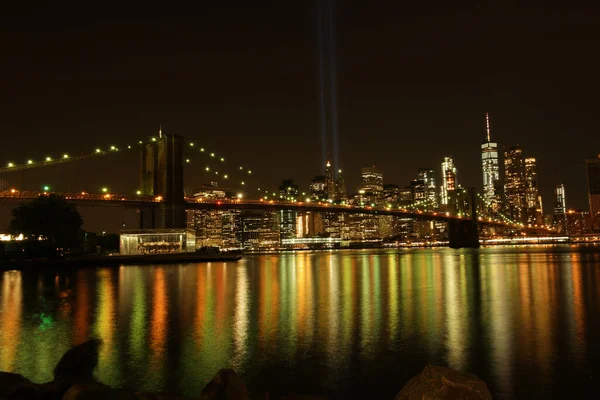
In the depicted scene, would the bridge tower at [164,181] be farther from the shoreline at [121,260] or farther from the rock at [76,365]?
the rock at [76,365]

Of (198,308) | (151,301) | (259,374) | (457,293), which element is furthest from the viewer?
(457,293)

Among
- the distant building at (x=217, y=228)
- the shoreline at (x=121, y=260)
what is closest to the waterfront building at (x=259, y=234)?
the distant building at (x=217, y=228)

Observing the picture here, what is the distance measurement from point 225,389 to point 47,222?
156 ft

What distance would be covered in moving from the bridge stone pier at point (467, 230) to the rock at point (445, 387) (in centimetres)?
8827

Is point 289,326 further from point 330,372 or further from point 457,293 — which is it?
point 457,293

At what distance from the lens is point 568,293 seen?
19188mm

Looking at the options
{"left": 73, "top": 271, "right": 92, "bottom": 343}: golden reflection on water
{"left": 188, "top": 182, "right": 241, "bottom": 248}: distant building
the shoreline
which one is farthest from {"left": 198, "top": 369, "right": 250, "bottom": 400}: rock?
{"left": 188, "top": 182, "right": 241, "bottom": 248}: distant building

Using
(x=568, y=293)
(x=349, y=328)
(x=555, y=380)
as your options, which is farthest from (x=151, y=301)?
(x=568, y=293)

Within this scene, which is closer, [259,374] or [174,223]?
→ [259,374]

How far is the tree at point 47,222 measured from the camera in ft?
156

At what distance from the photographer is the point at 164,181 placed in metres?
55.8

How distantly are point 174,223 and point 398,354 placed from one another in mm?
47458

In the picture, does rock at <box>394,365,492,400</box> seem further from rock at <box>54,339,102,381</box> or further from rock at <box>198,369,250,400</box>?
rock at <box>54,339,102,381</box>

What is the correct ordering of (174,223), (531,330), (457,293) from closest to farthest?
1. (531,330)
2. (457,293)
3. (174,223)
